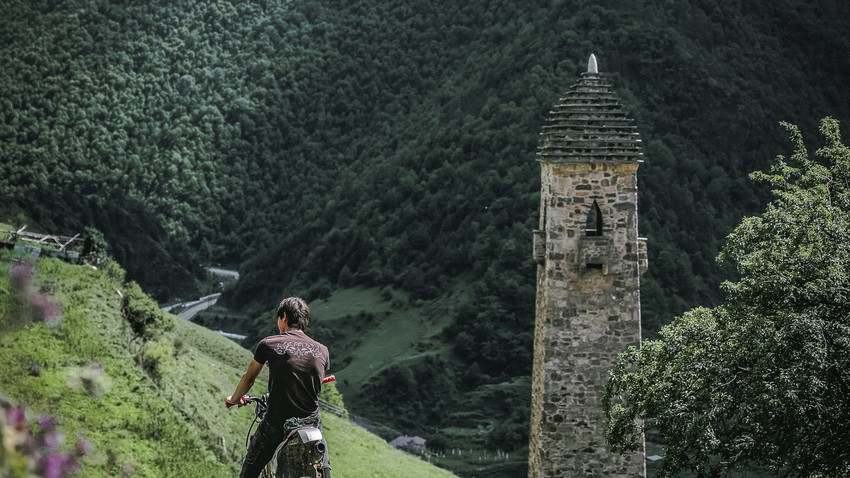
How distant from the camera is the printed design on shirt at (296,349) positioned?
739 centimetres

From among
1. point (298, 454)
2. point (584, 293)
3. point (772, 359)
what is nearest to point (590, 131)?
point (584, 293)

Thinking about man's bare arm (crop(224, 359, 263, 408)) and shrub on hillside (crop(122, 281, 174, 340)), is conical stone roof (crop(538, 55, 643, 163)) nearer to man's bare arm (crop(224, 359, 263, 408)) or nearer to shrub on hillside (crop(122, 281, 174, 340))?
shrub on hillside (crop(122, 281, 174, 340))

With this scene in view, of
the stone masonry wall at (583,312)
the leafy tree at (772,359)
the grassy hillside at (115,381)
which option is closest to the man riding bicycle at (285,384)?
the grassy hillside at (115,381)

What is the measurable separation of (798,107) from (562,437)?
52360 millimetres

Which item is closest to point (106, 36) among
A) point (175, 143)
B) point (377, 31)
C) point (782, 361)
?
point (175, 143)

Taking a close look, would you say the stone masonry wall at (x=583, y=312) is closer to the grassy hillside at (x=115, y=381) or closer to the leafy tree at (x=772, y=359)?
the leafy tree at (x=772, y=359)

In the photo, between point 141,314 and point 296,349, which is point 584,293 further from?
point 296,349

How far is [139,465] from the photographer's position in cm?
1324

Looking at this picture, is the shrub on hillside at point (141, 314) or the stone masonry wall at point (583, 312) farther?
the shrub on hillside at point (141, 314)

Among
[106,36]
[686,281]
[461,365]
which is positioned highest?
[106,36]

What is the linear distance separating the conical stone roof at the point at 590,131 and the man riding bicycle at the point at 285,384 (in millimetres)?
9745

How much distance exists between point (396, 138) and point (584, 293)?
6625 cm

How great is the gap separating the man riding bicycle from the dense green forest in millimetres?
39059

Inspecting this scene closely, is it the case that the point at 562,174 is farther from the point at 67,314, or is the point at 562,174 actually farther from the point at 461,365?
the point at 461,365
